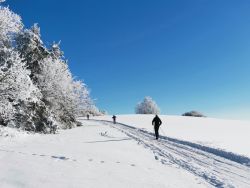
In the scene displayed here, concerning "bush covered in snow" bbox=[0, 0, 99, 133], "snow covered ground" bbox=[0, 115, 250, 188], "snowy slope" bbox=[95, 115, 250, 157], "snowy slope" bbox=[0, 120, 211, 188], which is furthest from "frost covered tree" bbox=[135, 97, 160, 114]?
"snowy slope" bbox=[0, 120, 211, 188]

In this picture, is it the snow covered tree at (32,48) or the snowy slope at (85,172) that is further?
the snow covered tree at (32,48)

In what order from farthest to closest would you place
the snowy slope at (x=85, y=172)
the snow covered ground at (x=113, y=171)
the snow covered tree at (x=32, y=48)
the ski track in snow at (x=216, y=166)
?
1. the snow covered tree at (x=32, y=48)
2. the ski track in snow at (x=216, y=166)
3. the snow covered ground at (x=113, y=171)
4. the snowy slope at (x=85, y=172)

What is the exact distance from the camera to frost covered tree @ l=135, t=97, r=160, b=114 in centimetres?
14450

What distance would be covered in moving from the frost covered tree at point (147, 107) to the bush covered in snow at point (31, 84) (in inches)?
3451

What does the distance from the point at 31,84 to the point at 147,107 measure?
398 ft

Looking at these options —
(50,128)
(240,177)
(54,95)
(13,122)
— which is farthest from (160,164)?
(54,95)

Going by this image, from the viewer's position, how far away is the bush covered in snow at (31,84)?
78.5 feet

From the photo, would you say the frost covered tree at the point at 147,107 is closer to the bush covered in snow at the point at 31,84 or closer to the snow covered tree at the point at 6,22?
the bush covered in snow at the point at 31,84

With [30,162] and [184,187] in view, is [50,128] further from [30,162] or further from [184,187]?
[184,187]

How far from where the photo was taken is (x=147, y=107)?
145375 millimetres

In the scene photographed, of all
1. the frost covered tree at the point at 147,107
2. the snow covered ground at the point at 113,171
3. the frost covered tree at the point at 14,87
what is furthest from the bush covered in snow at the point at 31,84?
the frost covered tree at the point at 147,107

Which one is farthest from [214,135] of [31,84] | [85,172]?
[85,172]

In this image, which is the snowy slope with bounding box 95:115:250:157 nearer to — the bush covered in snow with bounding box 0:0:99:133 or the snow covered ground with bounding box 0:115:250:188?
the snow covered ground with bounding box 0:115:250:188

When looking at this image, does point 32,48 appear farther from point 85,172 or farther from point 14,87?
point 85,172
